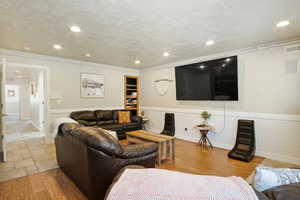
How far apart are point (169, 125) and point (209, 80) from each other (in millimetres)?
1993

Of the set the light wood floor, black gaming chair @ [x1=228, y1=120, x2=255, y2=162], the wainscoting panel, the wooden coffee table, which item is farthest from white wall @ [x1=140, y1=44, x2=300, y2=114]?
the wooden coffee table

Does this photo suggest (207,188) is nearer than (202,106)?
Yes

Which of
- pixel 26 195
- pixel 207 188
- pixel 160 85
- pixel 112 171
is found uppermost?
pixel 160 85

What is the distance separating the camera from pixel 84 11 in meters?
2.03

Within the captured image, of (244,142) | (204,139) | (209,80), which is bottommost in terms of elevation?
(204,139)

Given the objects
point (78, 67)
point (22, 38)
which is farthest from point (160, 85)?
point (22, 38)

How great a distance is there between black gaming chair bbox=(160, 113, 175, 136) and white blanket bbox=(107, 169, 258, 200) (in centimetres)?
416

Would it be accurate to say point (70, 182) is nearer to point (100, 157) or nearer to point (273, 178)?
point (100, 157)

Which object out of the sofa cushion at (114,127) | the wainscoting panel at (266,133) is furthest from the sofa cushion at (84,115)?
the wainscoting panel at (266,133)

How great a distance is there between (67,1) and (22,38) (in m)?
1.93

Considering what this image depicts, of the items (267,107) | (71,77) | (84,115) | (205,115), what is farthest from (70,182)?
(267,107)

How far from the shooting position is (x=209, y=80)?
13.0ft

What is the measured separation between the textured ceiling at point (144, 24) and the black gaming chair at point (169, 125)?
2.30 m

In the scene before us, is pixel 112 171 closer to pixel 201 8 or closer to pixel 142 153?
pixel 142 153
